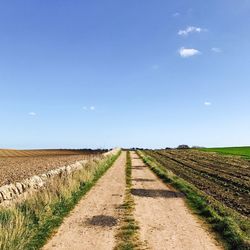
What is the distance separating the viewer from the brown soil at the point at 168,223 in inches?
523

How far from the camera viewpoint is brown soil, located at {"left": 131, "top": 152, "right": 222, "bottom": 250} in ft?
43.5

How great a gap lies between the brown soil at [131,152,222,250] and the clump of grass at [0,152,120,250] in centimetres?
320

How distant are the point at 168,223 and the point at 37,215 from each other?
4.93 metres

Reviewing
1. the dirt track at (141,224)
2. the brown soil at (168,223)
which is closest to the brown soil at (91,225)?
the dirt track at (141,224)

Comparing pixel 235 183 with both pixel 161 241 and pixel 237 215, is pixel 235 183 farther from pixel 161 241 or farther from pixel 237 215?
pixel 161 241

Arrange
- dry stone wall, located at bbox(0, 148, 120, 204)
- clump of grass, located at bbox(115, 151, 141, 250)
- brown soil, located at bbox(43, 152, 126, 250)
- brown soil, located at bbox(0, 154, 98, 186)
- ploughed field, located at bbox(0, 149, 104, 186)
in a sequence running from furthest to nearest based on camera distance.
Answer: ploughed field, located at bbox(0, 149, 104, 186) < brown soil, located at bbox(0, 154, 98, 186) < dry stone wall, located at bbox(0, 148, 120, 204) < brown soil, located at bbox(43, 152, 126, 250) < clump of grass, located at bbox(115, 151, 141, 250)

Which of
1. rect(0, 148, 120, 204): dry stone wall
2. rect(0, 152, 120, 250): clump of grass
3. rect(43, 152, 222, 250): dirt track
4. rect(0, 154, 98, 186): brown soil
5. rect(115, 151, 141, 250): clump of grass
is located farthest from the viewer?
rect(0, 154, 98, 186): brown soil

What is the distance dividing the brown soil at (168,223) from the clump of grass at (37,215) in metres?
3.20

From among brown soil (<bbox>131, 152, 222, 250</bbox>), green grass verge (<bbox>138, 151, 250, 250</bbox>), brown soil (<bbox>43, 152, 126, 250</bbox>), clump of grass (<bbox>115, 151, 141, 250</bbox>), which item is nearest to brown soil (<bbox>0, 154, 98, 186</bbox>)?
brown soil (<bbox>43, 152, 126, 250</bbox>)

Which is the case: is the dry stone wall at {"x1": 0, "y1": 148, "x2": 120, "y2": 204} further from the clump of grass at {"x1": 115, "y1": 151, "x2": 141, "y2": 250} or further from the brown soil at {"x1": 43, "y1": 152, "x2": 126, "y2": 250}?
the clump of grass at {"x1": 115, "y1": 151, "x2": 141, "y2": 250}

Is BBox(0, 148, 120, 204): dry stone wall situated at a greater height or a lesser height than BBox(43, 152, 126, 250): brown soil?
greater

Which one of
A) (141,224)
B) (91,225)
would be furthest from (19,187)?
(141,224)

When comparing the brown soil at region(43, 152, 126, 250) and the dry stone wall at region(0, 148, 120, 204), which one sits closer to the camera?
the brown soil at region(43, 152, 126, 250)

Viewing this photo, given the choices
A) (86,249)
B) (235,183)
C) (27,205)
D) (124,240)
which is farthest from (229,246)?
(235,183)
